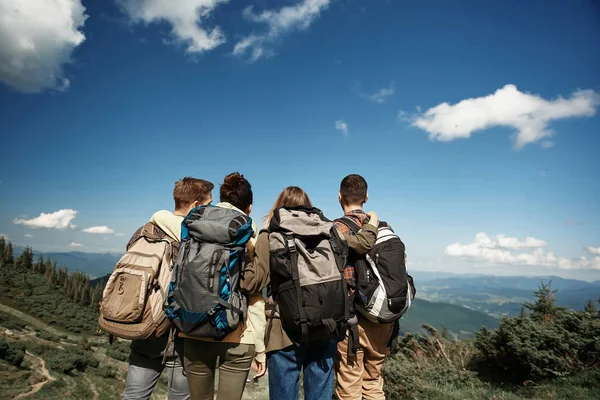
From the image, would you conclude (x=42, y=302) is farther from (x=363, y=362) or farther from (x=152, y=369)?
(x=363, y=362)

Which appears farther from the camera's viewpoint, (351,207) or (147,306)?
A: (351,207)

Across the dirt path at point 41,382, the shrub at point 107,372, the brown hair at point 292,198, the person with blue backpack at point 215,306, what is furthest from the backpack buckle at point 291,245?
the shrub at point 107,372

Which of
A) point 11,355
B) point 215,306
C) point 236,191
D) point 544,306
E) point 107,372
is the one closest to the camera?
point 215,306

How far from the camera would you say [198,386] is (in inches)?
103

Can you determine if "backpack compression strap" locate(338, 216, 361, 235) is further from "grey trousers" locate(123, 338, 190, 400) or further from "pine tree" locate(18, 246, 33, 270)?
"pine tree" locate(18, 246, 33, 270)

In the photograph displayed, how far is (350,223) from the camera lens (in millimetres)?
3275

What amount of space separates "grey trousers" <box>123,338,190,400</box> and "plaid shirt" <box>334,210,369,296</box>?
1750 millimetres

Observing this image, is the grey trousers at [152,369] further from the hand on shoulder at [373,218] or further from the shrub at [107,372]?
the shrub at [107,372]

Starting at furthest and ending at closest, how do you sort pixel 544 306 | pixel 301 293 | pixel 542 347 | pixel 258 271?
pixel 544 306 → pixel 542 347 → pixel 258 271 → pixel 301 293

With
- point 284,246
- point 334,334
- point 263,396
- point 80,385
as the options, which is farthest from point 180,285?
point 80,385

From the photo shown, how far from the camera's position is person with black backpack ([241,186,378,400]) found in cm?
250

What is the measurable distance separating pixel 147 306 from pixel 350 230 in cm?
212

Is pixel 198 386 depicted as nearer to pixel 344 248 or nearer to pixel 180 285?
pixel 180 285

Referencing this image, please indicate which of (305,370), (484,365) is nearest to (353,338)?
(305,370)
